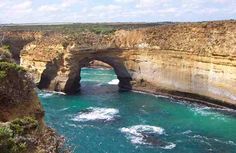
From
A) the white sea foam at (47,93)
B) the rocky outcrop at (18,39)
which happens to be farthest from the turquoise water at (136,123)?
the rocky outcrop at (18,39)

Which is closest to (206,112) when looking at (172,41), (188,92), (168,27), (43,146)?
(188,92)

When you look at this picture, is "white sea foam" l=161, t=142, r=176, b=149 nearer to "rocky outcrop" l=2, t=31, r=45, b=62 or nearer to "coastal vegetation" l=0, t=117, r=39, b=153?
"coastal vegetation" l=0, t=117, r=39, b=153

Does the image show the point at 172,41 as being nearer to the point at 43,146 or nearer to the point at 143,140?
the point at 143,140

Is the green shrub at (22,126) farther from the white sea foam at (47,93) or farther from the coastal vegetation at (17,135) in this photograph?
the white sea foam at (47,93)

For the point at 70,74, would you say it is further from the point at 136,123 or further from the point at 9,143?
the point at 9,143

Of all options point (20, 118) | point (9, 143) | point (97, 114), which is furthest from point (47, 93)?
point (9, 143)

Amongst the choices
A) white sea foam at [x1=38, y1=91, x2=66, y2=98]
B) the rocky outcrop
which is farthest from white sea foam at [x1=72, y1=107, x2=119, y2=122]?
the rocky outcrop

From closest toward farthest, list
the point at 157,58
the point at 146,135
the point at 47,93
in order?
the point at 146,135 → the point at 47,93 → the point at 157,58
